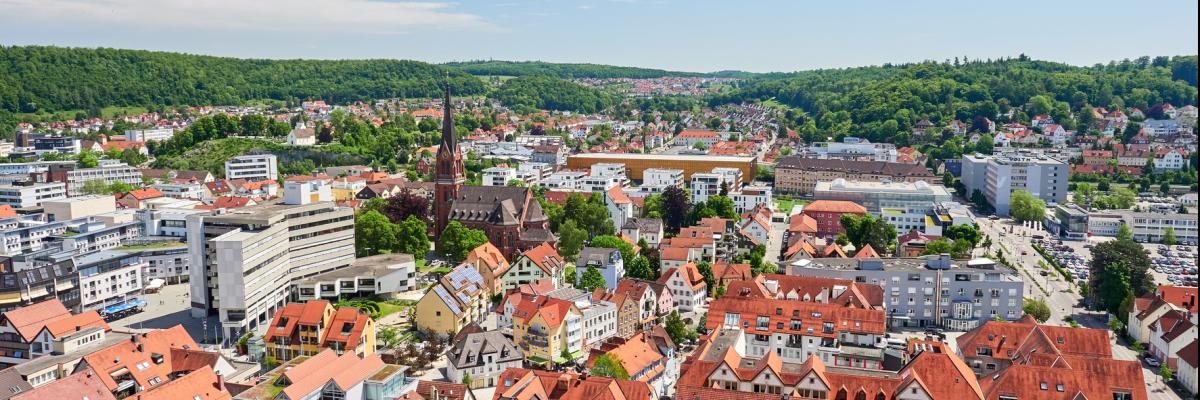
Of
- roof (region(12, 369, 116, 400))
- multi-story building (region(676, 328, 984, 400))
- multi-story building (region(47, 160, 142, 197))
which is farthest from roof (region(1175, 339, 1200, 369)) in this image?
multi-story building (region(47, 160, 142, 197))

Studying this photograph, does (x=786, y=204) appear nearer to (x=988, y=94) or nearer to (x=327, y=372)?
(x=988, y=94)

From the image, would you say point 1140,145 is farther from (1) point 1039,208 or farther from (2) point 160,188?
(2) point 160,188

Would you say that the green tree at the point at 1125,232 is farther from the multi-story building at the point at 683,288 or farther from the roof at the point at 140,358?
the roof at the point at 140,358

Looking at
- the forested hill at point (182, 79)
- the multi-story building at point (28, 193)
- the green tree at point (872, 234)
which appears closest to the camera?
the green tree at point (872, 234)

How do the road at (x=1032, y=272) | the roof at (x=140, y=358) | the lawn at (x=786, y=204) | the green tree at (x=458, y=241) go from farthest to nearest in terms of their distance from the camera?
the lawn at (x=786, y=204) → the green tree at (x=458, y=241) → the road at (x=1032, y=272) → the roof at (x=140, y=358)

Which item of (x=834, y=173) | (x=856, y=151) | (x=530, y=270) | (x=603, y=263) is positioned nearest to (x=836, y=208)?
(x=603, y=263)

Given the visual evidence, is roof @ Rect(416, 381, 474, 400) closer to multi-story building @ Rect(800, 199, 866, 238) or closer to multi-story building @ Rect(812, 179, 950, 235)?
multi-story building @ Rect(800, 199, 866, 238)

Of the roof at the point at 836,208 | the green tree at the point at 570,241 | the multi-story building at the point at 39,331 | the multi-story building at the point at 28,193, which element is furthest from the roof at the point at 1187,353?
the multi-story building at the point at 28,193
